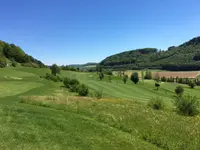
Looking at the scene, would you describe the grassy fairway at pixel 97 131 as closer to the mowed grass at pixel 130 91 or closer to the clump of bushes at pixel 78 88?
the clump of bushes at pixel 78 88

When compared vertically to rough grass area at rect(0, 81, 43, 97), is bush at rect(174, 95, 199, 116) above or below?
below

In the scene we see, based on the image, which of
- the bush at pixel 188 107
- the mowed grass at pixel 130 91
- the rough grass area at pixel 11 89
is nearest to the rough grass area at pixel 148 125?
the bush at pixel 188 107

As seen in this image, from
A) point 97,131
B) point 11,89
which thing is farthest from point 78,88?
point 97,131

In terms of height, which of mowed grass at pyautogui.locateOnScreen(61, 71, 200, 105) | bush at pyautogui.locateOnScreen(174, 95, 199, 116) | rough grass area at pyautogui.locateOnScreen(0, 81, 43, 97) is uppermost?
rough grass area at pyautogui.locateOnScreen(0, 81, 43, 97)

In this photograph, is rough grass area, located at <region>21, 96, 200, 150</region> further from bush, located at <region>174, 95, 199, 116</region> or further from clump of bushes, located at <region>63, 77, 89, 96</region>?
clump of bushes, located at <region>63, 77, 89, 96</region>

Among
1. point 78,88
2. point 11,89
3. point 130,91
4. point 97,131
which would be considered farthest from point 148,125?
point 130,91

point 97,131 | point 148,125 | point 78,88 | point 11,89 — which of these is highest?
point 11,89

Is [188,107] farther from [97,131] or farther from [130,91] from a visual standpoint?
[130,91]

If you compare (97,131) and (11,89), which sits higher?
(11,89)

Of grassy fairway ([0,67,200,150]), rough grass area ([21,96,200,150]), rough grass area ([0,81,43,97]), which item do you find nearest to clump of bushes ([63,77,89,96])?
rough grass area ([0,81,43,97])

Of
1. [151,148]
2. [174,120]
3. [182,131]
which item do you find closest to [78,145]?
[151,148]

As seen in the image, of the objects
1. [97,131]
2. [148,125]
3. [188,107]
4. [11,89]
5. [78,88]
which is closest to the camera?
[97,131]

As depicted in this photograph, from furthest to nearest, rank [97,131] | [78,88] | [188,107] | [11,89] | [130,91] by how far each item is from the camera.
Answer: [130,91]
[78,88]
[11,89]
[188,107]
[97,131]

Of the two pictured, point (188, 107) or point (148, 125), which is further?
point (188, 107)
